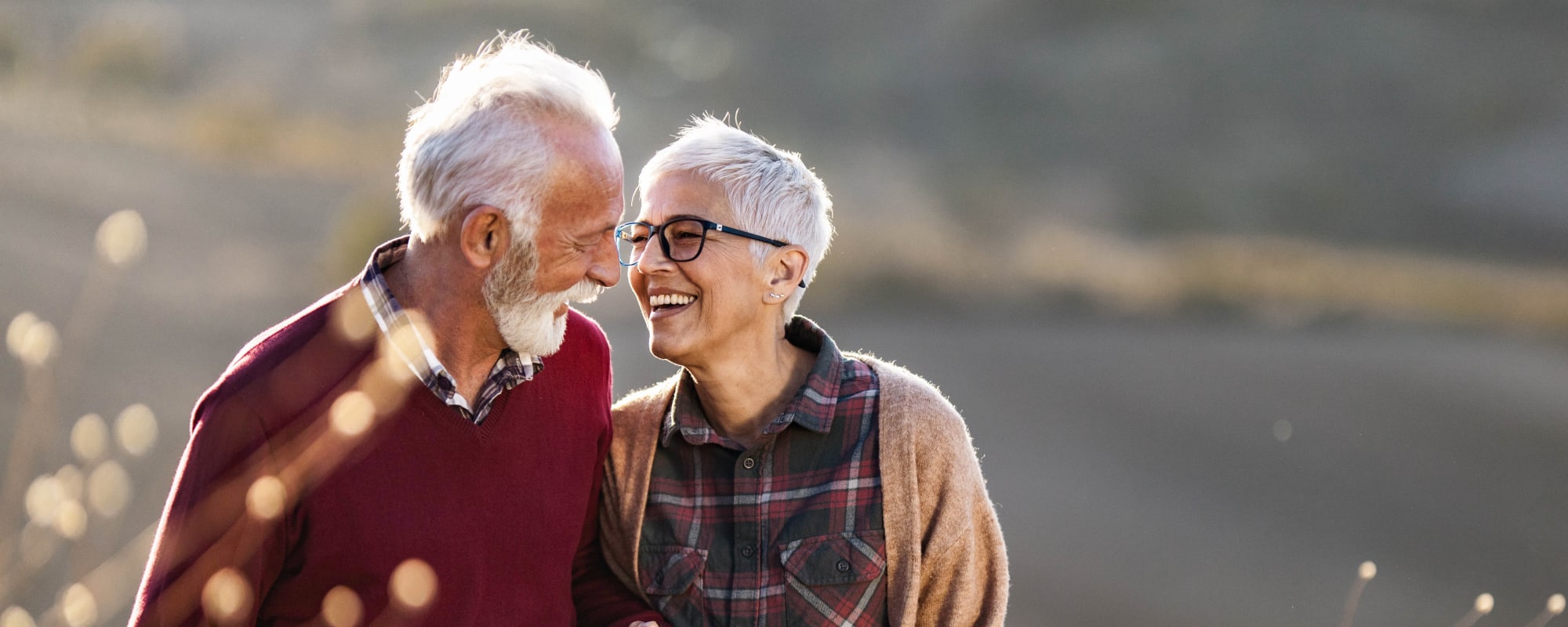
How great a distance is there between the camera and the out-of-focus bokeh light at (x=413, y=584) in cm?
223

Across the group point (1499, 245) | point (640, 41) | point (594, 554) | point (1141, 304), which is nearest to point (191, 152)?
point (640, 41)

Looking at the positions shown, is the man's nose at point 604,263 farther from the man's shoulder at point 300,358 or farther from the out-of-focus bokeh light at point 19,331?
the out-of-focus bokeh light at point 19,331

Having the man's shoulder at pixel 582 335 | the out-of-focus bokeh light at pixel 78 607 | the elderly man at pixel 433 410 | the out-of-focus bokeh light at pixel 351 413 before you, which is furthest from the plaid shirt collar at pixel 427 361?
the out-of-focus bokeh light at pixel 78 607

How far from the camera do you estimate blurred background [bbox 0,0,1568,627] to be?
671 cm

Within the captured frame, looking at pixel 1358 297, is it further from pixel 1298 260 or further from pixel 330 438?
pixel 330 438

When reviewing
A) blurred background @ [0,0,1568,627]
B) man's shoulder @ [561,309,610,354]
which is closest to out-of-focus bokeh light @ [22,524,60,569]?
blurred background @ [0,0,1568,627]

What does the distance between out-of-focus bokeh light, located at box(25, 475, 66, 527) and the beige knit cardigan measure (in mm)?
1236

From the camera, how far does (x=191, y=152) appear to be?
1302cm

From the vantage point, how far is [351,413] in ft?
7.14

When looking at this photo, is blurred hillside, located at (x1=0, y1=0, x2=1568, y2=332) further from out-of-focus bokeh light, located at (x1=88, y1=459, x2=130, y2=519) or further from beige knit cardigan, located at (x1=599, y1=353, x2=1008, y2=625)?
out-of-focus bokeh light, located at (x1=88, y1=459, x2=130, y2=519)

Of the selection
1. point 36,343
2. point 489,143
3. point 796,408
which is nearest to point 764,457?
point 796,408

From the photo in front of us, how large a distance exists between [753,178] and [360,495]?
976 mm

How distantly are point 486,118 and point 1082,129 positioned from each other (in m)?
15.5

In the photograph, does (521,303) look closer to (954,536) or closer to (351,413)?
(351,413)
